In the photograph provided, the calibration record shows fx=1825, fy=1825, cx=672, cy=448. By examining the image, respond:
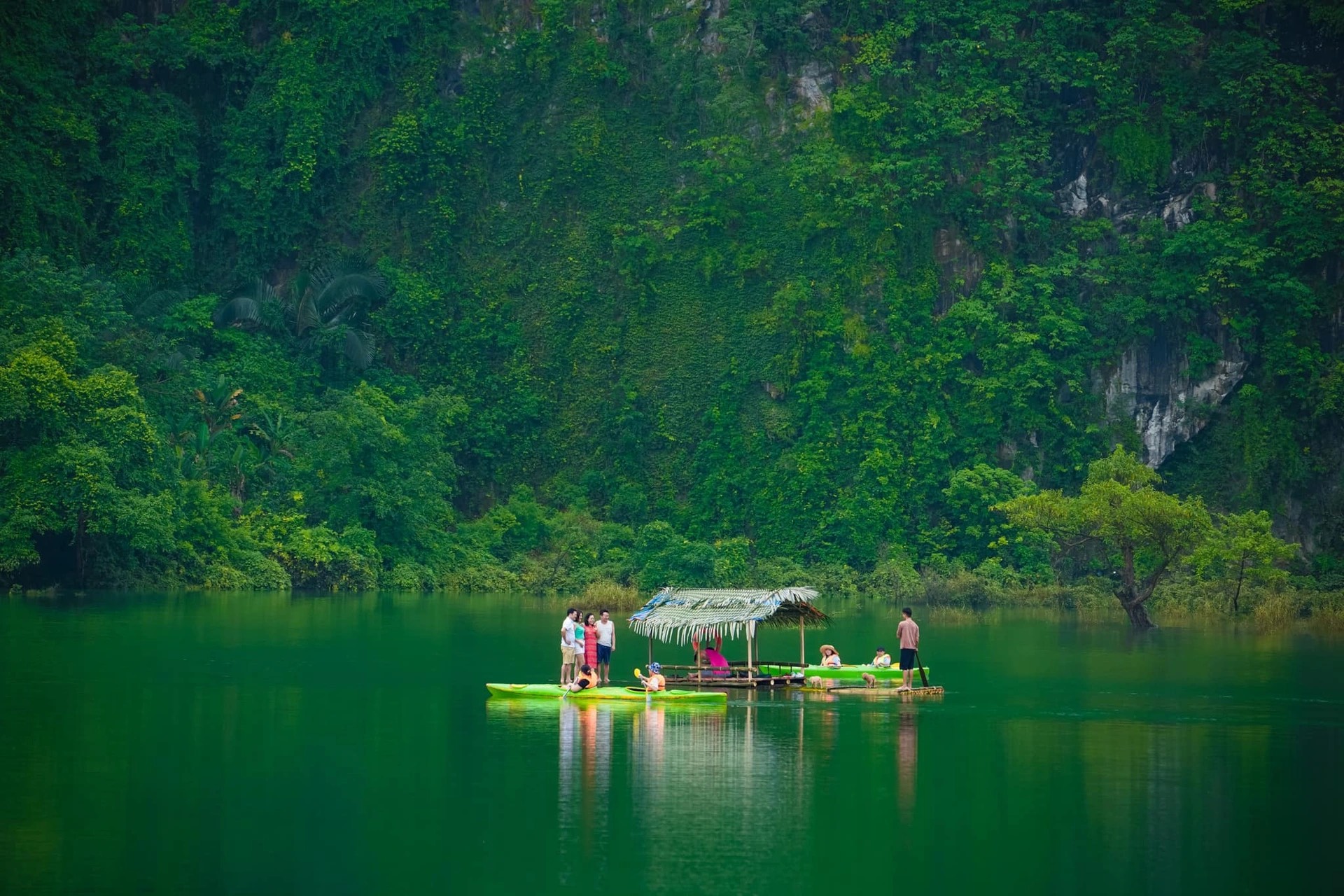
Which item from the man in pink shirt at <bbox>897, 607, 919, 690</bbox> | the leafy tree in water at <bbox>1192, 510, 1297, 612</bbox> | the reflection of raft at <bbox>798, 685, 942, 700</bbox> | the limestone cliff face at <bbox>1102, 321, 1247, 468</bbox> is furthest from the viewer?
the limestone cliff face at <bbox>1102, 321, 1247, 468</bbox>

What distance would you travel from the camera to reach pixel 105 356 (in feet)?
145

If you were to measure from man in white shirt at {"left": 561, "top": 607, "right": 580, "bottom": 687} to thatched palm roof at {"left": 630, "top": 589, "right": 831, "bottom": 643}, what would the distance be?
125cm

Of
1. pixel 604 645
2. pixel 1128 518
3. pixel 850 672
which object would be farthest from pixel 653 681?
pixel 1128 518

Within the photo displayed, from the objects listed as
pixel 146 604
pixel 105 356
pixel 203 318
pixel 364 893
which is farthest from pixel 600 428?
pixel 364 893

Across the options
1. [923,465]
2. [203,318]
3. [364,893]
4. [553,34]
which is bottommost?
[364,893]

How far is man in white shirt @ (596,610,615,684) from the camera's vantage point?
2666cm

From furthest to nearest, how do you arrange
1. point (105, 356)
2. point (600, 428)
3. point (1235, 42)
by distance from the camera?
point (600, 428), point (1235, 42), point (105, 356)

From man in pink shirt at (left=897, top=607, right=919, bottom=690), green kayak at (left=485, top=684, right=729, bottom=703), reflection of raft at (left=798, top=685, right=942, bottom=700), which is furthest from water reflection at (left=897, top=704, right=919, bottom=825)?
green kayak at (left=485, top=684, right=729, bottom=703)

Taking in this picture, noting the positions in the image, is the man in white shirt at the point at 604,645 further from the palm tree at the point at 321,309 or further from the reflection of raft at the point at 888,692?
the palm tree at the point at 321,309

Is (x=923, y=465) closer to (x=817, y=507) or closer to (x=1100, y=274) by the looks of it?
(x=817, y=507)

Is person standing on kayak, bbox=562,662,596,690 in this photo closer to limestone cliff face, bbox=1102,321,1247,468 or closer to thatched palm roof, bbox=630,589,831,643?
thatched palm roof, bbox=630,589,831,643

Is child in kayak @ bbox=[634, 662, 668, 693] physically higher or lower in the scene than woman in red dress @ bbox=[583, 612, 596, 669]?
lower

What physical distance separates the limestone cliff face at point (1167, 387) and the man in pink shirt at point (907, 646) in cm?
2515

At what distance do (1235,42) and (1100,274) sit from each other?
7.24 meters
